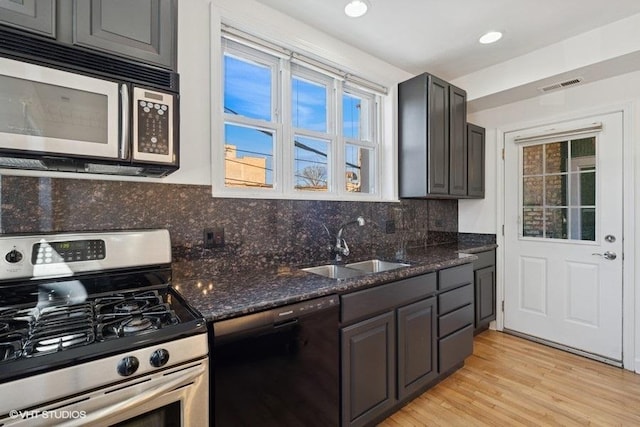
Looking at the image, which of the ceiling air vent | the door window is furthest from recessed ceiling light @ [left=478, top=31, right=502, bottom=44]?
the door window

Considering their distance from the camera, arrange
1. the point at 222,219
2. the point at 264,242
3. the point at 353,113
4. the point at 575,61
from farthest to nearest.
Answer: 1. the point at 353,113
2. the point at 575,61
3. the point at 264,242
4. the point at 222,219

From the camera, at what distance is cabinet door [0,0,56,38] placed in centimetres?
103

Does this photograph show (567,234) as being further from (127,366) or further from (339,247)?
(127,366)

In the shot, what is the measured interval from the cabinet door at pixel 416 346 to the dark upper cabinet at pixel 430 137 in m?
1.14

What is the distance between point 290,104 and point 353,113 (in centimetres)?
77

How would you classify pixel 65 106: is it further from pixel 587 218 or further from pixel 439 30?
pixel 587 218

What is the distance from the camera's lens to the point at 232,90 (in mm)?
2074

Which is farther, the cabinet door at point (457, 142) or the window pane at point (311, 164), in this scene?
the cabinet door at point (457, 142)

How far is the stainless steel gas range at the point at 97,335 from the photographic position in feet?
2.64

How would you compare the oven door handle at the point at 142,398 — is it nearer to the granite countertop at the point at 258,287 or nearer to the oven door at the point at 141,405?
the oven door at the point at 141,405

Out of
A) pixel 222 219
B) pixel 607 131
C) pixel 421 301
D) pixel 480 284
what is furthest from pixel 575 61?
pixel 222 219

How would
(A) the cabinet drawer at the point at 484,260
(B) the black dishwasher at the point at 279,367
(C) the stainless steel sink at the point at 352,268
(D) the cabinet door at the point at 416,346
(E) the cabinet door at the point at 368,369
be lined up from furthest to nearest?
1. (A) the cabinet drawer at the point at 484,260
2. (C) the stainless steel sink at the point at 352,268
3. (D) the cabinet door at the point at 416,346
4. (E) the cabinet door at the point at 368,369
5. (B) the black dishwasher at the point at 279,367

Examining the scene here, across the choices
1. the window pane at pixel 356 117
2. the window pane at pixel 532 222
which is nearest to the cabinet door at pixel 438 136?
the window pane at pixel 356 117

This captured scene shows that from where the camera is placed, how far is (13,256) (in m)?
1.20
